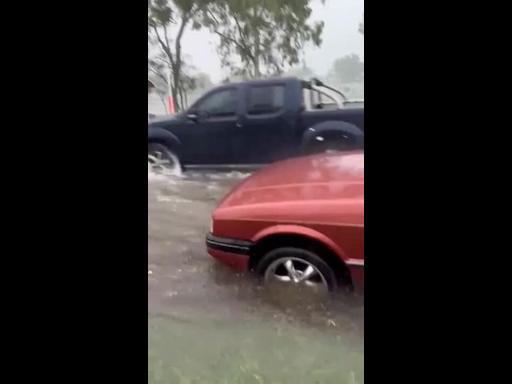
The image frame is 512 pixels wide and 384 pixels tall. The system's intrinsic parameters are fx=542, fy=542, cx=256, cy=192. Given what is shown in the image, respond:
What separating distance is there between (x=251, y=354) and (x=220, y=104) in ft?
3.55

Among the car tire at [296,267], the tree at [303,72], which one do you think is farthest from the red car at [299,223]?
the tree at [303,72]

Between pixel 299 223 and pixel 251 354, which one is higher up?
pixel 299 223

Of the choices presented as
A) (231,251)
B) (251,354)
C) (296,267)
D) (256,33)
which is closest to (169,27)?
(256,33)

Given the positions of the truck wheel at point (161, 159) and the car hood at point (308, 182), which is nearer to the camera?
the car hood at point (308, 182)

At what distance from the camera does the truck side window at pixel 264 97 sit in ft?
7.61

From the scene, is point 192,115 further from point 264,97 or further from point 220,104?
point 264,97

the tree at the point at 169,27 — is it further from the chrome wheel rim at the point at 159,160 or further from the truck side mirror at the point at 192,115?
the chrome wheel rim at the point at 159,160

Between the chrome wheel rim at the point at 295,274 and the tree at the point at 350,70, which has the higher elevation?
the tree at the point at 350,70

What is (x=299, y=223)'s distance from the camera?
7.38 feet

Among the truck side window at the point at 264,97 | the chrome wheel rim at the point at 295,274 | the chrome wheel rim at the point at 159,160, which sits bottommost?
the chrome wheel rim at the point at 295,274

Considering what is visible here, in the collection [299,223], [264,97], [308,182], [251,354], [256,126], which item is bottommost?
[251,354]

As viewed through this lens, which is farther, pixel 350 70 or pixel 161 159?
pixel 161 159
